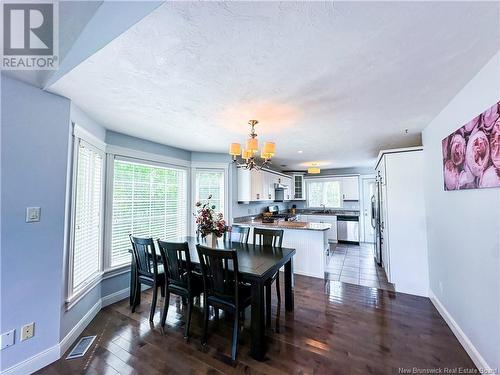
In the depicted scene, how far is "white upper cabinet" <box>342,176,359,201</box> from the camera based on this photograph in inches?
272

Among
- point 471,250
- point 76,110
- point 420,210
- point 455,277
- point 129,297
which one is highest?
point 76,110

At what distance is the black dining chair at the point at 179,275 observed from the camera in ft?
7.30

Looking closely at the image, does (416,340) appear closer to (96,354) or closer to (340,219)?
(96,354)

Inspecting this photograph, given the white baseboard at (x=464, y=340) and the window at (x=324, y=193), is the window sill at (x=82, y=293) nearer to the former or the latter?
the white baseboard at (x=464, y=340)

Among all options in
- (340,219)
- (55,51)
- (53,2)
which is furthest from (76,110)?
(340,219)

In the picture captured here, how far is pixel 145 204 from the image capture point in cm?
Result: 355

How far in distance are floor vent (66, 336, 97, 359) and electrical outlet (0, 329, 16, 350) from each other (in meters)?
0.49

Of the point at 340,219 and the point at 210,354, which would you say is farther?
the point at 340,219

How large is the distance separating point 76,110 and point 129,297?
2.62 m

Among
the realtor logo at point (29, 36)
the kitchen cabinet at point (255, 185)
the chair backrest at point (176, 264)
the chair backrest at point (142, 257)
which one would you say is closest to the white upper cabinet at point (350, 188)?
the kitchen cabinet at point (255, 185)

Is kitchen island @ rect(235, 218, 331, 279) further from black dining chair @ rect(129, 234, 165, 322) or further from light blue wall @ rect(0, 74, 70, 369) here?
light blue wall @ rect(0, 74, 70, 369)

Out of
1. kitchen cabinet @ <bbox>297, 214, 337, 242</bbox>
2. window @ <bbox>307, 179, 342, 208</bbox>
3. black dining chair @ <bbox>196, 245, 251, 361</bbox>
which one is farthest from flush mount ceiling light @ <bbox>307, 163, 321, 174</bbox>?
black dining chair @ <bbox>196, 245, 251, 361</bbox>

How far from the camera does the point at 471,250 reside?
185cm

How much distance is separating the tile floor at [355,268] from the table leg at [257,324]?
233 cm
